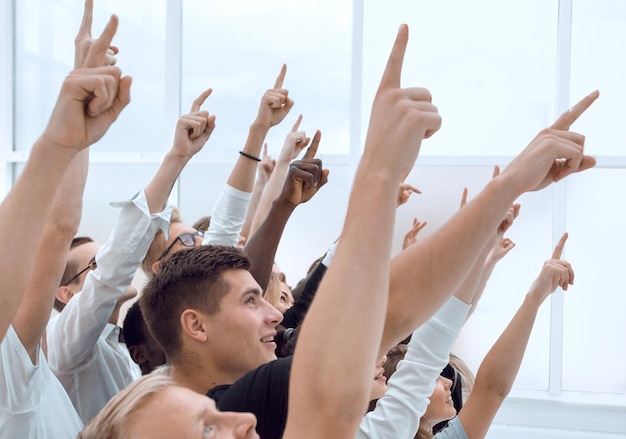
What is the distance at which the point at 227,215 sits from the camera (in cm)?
232

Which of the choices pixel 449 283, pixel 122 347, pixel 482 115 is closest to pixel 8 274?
pixel 449 283

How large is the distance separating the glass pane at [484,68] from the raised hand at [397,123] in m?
3.44

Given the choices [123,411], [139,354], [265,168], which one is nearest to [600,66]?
[265,168]

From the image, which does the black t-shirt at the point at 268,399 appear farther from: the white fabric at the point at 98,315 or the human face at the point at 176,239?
the human face at the point at 176,239

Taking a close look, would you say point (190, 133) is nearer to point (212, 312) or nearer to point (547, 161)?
point (212, 312)

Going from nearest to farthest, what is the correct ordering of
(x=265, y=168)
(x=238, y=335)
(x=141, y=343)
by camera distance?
(x=238, y=335) < (x=141, y=343) < (x=265, y=168)

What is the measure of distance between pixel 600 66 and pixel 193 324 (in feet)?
10.4

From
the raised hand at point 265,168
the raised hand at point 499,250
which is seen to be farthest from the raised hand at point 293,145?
the raised hand at point 499,250

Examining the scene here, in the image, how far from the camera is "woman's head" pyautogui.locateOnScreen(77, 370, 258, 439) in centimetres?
105

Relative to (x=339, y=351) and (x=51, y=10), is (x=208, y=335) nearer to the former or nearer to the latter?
(x=339, y=351)

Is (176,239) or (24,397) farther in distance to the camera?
(176,239)

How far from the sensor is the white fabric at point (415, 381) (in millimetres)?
1337

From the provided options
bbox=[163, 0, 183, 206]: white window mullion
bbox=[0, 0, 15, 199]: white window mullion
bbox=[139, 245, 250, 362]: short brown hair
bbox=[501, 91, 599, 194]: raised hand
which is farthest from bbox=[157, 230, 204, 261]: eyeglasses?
bbox=[0, 0, 15, 199]: white window mullion

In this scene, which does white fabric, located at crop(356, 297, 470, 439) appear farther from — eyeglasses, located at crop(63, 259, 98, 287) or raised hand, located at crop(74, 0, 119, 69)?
eyeglasses, located at crop(63, 259, 98, 287)
